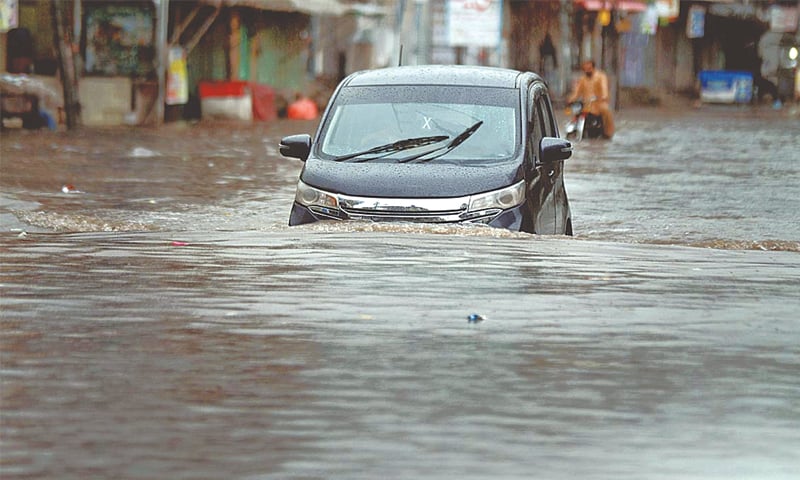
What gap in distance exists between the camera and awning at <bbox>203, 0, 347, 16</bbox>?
3632cm

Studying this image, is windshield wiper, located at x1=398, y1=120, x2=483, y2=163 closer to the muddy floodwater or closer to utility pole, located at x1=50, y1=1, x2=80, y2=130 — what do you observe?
the muddy floodwater

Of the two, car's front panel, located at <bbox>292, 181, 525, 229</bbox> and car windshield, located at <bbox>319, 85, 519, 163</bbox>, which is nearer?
car's front panel, located at <bbox>292, 181, 525, 229</bbox>

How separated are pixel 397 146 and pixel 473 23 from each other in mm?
31457

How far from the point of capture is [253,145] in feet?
95.7

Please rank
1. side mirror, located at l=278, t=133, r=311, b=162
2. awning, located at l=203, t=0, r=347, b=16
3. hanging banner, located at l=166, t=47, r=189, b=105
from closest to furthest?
side mirror, located at l=278, t=133, r=311, b=162, hanging banner, located at l=166, t=47, r=189, b=105, awning, located at l=203, t=0, r=347, b=16

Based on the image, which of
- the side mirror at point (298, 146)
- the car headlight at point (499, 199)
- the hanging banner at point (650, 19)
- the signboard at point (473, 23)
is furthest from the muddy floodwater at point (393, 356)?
the hanging banner at point (650, 19)

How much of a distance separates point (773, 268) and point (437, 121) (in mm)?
3502

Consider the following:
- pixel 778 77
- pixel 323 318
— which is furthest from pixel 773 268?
pixel 778 77

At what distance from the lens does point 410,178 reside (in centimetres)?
1120

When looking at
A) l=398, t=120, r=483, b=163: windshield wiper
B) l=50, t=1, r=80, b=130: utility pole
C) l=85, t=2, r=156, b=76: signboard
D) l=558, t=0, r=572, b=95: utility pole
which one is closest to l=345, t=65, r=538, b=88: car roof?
l=398, t=120, r=483, b=163: windshield wiper

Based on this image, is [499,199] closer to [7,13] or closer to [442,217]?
[442,217]

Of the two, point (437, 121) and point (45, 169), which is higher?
point (437, 121)

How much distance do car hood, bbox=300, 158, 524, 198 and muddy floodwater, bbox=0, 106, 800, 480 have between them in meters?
0.46

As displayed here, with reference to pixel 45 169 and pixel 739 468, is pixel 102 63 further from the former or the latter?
pixel 739 468
